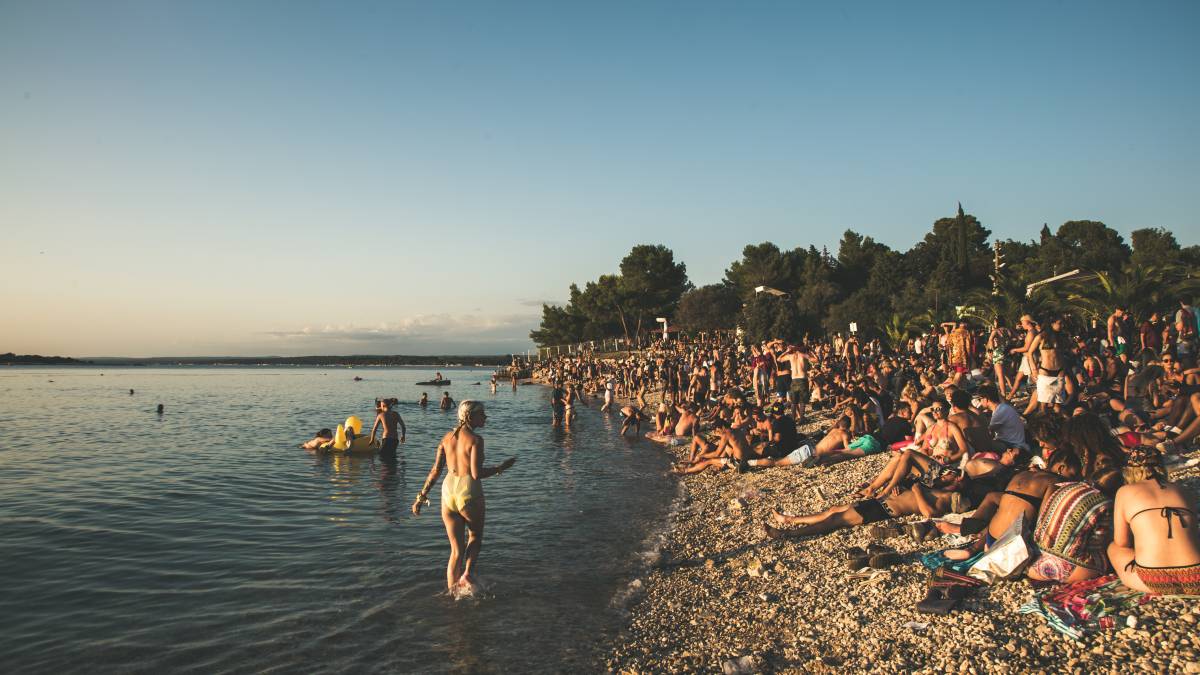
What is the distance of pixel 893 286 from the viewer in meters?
55.7

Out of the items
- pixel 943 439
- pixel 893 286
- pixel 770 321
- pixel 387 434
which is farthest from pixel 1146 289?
pixel 893 286

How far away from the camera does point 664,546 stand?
874 centimetres

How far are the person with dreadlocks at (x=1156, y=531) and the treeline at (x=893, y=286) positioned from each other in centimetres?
1770

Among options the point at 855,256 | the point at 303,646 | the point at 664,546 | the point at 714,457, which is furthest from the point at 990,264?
the point at 303,646

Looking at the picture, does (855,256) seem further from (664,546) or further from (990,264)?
(664,546)

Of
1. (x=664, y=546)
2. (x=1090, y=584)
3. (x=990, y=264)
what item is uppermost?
(x=990, y=264)

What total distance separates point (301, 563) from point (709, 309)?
2198 inches

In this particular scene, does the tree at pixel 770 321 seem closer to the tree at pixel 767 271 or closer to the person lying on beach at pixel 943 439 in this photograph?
the tree at pixel 767 271

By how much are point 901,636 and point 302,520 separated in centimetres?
910

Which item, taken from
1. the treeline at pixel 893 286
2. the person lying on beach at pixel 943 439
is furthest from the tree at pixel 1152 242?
the person lying on beach at pixel 943 439

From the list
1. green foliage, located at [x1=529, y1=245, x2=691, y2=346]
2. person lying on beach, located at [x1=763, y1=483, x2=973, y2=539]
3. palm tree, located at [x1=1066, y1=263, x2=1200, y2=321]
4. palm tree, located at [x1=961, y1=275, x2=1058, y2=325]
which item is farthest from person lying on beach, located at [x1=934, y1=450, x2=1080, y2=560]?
green foliage, located at [x1=529, y1=245, x2=691, y2=346]

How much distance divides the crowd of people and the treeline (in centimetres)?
144

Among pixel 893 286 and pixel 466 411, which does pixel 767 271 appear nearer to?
pixel 893 286

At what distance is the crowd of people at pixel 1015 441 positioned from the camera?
4637 millimetres
